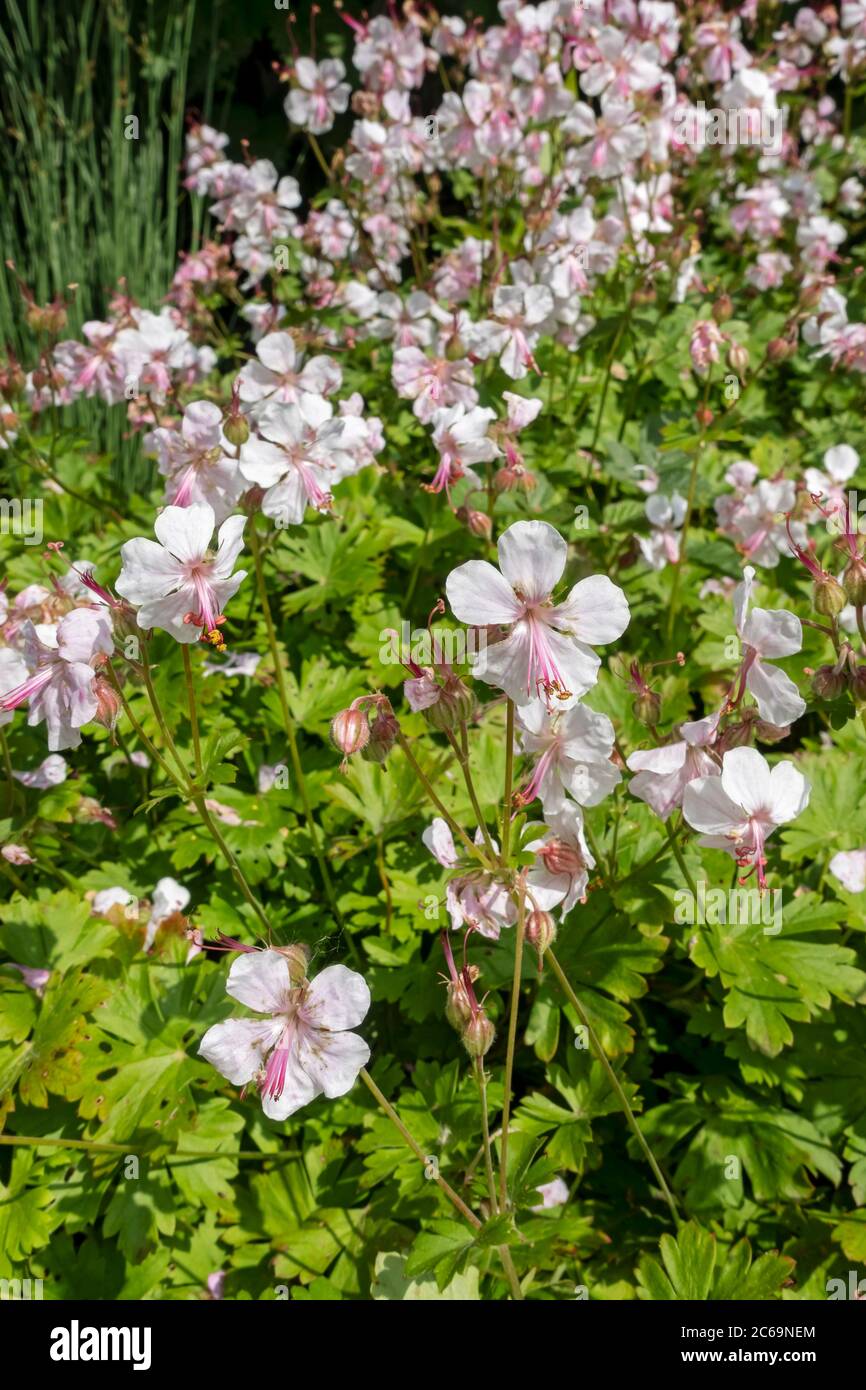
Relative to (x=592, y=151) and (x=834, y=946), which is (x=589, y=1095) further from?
(x=592, y=151)

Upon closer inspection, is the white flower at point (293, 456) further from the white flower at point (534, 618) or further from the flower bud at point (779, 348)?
the flower bud at point (779, 348)

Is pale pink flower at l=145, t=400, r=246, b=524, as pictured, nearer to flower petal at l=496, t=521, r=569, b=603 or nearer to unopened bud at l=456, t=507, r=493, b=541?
unopened bud at l=456, t=507, r=493, b=541

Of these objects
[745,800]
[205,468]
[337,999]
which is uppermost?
[205,468]

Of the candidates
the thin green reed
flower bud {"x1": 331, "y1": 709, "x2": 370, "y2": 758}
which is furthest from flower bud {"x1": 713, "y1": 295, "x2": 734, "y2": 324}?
the thin green reed

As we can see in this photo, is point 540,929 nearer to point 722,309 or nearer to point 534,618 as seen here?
point 534,618

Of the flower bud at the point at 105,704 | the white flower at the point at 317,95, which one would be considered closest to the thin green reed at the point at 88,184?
the white flower at the point at 317,95

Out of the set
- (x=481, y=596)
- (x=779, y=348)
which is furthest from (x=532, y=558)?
(x=779, y=348)
